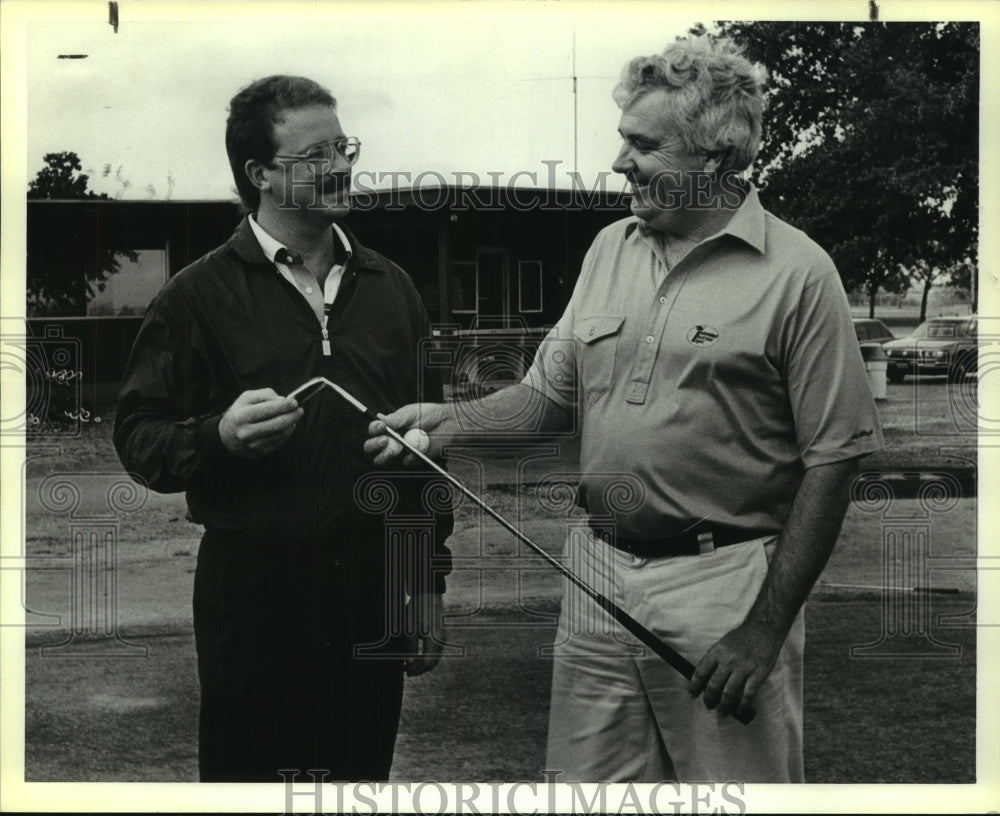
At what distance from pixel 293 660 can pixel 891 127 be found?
2.38 metres

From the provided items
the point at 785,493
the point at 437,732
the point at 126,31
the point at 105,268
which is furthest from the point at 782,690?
the point at 126,31

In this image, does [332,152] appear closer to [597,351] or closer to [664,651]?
[597,351]

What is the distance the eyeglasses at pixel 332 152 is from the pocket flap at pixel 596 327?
33.5 inches

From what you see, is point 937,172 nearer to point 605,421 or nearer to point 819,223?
point 819,223

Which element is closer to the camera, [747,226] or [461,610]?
[747,226]

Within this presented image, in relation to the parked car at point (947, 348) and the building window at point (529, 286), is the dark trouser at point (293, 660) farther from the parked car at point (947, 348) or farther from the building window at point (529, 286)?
the parked car at point (947, 348)

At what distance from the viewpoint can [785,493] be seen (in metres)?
3.24

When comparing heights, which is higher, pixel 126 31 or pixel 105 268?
pixel 126 31

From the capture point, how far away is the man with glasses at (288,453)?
357cm

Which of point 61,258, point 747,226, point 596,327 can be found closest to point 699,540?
point 596,327

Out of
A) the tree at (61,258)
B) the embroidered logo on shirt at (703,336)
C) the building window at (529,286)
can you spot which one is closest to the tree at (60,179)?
the tree at (61,258)

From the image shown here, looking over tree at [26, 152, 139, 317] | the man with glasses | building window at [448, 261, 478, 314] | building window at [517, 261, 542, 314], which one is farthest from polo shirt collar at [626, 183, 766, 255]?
tree at [26, 152, 139, 317]

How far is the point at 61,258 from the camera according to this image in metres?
3.88

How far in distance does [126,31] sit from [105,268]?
28.5 inches
